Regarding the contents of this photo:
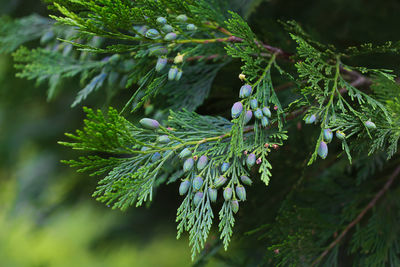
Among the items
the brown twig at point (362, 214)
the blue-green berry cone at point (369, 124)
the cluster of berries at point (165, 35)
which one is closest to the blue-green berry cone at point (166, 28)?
the cluster of berries at point (165, 35)

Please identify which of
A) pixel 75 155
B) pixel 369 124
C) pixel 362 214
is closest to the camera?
pixel 369 124

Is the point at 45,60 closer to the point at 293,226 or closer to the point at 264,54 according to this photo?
the point at 264,54

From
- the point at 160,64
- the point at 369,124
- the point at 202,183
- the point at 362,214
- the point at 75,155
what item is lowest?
the point at 75,155

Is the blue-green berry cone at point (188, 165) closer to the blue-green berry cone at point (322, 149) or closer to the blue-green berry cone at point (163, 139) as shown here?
the blue-green berry cone at point (163, 139)

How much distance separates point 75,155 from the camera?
2197 millimetres

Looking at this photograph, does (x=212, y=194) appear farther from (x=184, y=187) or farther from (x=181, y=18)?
(x=181, y=18)

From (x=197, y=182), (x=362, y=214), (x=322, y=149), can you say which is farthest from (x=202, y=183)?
(x=362, y=214)

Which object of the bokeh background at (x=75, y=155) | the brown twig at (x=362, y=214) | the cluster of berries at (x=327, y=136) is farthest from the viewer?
the bokeh background at (x=75, y=155)

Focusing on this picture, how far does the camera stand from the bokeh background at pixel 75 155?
1.41m

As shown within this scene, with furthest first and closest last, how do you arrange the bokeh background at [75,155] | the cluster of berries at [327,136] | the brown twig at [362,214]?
1. the bokeh background at [75,155]
2. the brown twig at [362,214]
3. the cluster of berries at [327,136]

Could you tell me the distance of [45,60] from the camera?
1205 millimetres

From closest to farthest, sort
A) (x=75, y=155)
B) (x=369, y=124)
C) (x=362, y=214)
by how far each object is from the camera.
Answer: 1. (x=369, y=124)
2. (x=362, y=214)
3. (x=75, y=155)

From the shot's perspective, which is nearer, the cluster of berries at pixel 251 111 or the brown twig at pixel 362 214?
the cluster of berries at pixel 251 111

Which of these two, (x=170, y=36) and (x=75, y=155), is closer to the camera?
(x=170, y=36)
